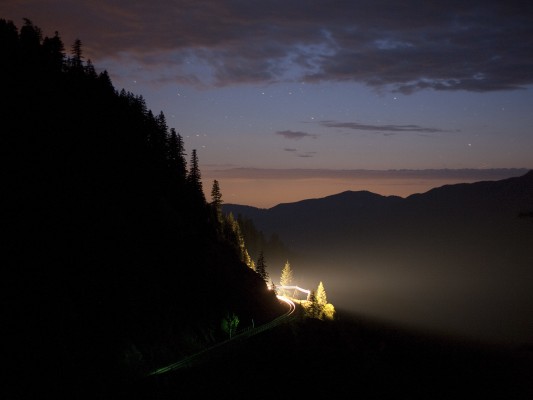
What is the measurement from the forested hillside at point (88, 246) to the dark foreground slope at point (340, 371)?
3374 millimetres

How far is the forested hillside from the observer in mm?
32250

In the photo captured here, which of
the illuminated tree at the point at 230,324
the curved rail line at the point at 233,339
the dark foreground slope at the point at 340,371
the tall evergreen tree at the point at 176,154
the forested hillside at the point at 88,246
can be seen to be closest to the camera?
the forested hillside at the point at 88,246

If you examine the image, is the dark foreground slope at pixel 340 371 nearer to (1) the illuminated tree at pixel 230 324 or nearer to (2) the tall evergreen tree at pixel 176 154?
(1) the illuminated tree at pixel 230 324

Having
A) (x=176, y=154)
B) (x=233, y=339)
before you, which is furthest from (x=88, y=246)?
(x=176, y=154)

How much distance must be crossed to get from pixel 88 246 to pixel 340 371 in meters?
40.1

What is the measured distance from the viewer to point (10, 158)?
37.8 m

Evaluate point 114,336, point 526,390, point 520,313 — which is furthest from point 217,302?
point 520,313

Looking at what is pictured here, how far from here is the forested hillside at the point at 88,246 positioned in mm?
32250

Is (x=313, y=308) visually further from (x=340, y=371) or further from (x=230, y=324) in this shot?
(x=230, y=324)

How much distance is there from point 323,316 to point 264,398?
1486 inches

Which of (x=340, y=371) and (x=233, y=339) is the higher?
(x=233, y=339)

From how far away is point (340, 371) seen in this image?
202ft

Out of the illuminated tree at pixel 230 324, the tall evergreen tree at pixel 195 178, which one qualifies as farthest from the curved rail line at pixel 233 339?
A: the tall evergreen tree at pixel 195 178

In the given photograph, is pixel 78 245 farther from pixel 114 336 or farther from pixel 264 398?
pixel 264 398
